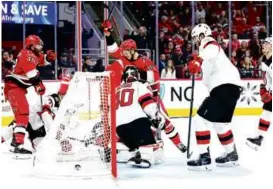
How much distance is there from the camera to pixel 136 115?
13.2 ft

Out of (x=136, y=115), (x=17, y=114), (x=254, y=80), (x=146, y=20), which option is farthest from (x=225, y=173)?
(x=146, y=20)

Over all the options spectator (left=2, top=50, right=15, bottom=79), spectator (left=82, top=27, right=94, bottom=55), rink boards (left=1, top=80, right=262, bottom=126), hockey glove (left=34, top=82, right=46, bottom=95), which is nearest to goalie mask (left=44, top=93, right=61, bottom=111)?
hockey glove (left=34, top=82, right=46, bottom=95)

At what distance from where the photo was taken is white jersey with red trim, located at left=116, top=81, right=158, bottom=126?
397 cm

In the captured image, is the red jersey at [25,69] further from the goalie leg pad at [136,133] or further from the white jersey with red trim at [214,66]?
the white jersey with red trim at [214,66]

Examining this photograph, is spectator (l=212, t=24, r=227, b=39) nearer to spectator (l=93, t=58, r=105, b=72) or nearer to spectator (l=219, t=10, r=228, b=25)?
spectator (l=219, t=10, r=228, b=25)

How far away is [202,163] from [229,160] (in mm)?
232

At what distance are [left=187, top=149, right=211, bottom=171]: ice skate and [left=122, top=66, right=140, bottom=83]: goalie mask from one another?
66 cm

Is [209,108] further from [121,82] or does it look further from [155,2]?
[155,2]

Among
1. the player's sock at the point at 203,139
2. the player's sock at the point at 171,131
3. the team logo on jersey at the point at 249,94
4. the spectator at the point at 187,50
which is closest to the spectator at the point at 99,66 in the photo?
the spectator at the point at 187,50

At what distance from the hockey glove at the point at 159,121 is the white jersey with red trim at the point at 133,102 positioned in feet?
0.29

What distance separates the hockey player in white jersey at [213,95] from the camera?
3855mm

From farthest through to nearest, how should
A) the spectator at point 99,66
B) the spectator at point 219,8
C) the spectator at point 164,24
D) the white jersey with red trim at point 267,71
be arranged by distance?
the spectator at point 219,8, the spectator at point 164,24, the spectator at point 99,66, the white jersey with red trim at point 267,71

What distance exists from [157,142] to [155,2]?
191 inches

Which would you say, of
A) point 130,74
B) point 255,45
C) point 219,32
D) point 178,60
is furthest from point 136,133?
point 255,45
